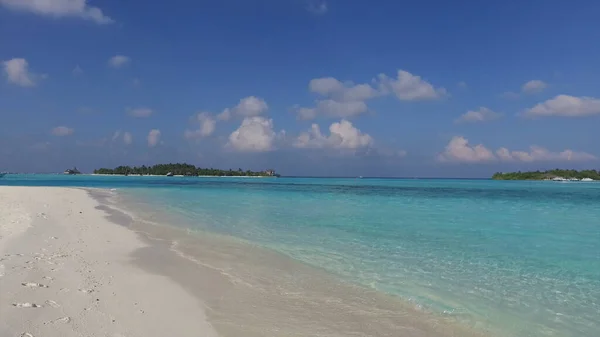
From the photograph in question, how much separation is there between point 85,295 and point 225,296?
235cm

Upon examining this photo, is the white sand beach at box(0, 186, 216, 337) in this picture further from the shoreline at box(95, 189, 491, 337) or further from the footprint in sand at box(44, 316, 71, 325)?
the shoreline at box(95, 189, 491, 337)

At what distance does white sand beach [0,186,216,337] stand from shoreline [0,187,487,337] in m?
0.02

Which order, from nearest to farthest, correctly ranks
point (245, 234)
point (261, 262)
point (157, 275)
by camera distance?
1. point (157, 275)
2. point (261, 262)
3. point (245, 234)

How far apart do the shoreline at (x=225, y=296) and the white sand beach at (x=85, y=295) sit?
0.02 m

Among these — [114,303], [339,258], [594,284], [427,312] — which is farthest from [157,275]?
[594,284]

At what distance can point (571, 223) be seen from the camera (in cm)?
2102

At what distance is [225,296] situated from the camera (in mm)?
7348

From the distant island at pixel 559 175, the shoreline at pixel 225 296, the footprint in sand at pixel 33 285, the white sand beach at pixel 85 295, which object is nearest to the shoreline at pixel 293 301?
the shoreline at pixel 225 296

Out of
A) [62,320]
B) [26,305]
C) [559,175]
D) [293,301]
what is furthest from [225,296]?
[559,175]

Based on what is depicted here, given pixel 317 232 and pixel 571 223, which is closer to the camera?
pixel 317 232

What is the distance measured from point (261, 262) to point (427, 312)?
15.9 ft

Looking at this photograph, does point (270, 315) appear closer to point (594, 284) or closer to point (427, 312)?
point (427, 312)

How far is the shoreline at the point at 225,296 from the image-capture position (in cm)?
576

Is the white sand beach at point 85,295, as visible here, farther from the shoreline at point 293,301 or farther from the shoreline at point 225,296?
the shoreline at point 293,301
